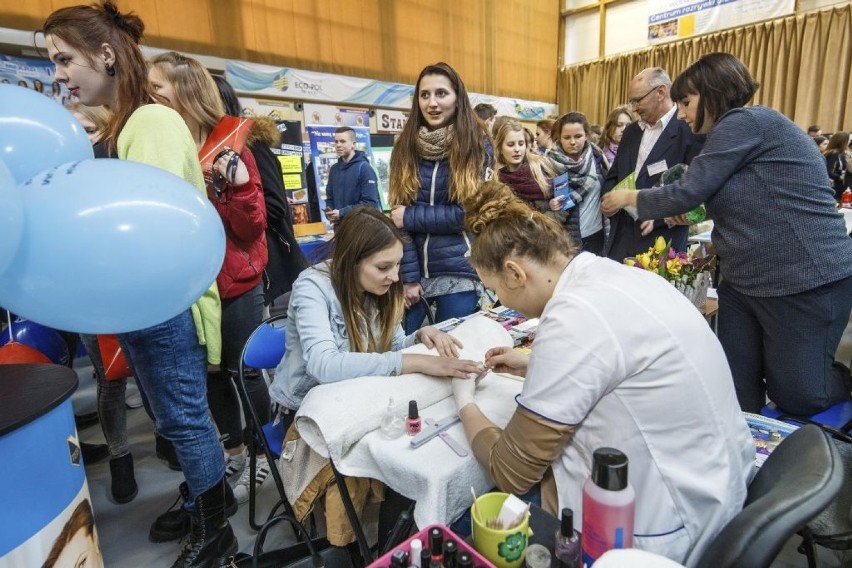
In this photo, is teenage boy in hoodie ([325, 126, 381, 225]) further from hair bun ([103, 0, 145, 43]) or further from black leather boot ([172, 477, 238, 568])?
black leather boot ([172, 477, 238, 568])

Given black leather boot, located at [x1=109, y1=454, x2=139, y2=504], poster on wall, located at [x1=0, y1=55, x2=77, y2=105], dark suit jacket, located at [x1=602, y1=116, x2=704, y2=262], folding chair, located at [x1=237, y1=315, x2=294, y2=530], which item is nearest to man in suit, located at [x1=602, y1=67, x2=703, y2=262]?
dark suit jacket, located at [x1=602, y1=116, x2=704, y2=262]

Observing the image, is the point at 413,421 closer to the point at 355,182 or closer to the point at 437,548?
the point at 437,548

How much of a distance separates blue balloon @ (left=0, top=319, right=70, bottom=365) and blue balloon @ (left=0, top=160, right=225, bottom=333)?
59.4 inches

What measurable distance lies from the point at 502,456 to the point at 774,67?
925 centimetres

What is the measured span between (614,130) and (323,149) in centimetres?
292

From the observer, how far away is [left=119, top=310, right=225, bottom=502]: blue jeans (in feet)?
4.60

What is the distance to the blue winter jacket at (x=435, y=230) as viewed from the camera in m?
2.01

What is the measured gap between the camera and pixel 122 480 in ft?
6.91

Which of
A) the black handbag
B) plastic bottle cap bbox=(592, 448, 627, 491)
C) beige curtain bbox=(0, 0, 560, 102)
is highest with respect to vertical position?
beige curtain bbox=(0, 0, 560, 102)

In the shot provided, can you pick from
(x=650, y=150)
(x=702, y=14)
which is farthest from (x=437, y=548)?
(x=702, y=14)

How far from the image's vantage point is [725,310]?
186 cm

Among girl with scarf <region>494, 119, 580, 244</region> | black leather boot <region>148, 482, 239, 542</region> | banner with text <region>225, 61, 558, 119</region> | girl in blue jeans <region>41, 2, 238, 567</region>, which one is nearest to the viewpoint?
girl in blue jeans <region>41, 2, 238, 567</region>

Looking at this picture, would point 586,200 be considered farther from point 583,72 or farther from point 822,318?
point 583,72

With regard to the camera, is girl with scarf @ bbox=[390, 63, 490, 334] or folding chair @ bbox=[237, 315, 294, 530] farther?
girl with scarf @ bbox=[390, 63, 490, 334]
